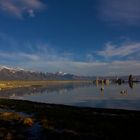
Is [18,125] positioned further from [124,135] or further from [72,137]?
[124,135]

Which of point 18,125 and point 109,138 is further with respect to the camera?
point 18,125

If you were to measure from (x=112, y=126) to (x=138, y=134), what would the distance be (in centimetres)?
488

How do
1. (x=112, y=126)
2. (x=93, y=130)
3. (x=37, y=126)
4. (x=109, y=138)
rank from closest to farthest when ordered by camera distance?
1. (x=109, y=138)
2. (x=93, y=130)
3. (x=112, y=126)
4. (x=37, y=126)

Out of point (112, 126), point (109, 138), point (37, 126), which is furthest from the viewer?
point (37, 126)

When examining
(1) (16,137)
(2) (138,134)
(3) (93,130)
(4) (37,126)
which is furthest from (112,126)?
(1) (16,137)

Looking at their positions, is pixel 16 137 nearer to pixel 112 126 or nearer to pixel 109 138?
pixel 109 138

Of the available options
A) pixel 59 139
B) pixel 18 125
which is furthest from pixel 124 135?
pixel 18 125

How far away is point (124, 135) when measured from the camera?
2484 cm

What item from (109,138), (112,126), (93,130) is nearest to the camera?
(109,138)

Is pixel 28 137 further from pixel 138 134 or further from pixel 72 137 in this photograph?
pixel 138 134

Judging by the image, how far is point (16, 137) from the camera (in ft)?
81.8

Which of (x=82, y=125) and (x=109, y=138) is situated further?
(x=82, y=125)

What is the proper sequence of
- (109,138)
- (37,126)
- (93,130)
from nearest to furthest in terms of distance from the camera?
(109,138) < (93,130) < (37,126)

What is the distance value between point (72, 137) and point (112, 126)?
7070mm
